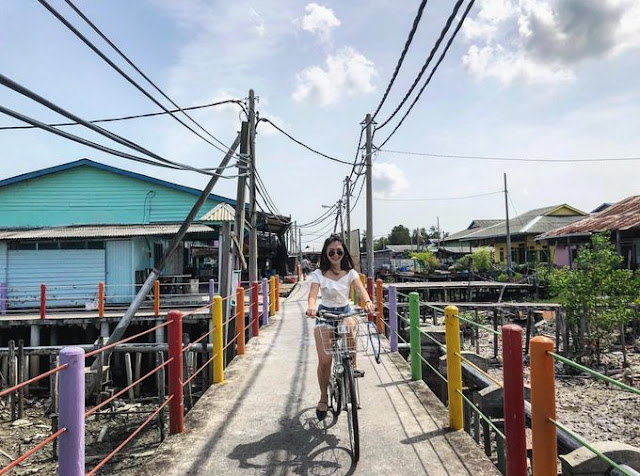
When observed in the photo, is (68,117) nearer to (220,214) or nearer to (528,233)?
(220,214)

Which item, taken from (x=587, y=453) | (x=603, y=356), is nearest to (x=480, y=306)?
(x=603, y=356)

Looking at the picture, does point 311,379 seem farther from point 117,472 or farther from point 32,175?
point 32,175

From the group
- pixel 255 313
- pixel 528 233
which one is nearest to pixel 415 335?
pixel 255 313

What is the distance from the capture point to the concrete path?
368 cm

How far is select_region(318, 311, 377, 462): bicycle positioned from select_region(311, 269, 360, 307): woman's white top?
303 mm

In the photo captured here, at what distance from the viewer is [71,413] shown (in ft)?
8.93

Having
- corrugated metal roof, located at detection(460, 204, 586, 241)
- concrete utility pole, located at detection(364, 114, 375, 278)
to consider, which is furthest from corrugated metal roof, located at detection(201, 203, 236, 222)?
corrugated metal roof, located at detection(460, 204, 586, 241)

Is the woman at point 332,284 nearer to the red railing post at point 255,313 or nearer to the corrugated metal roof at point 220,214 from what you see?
the red railing post at point 255,313

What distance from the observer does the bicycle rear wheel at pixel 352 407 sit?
3.74 m

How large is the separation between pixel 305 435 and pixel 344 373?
0.74 meters

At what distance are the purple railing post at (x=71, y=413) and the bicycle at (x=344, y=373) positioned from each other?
6.22 feet

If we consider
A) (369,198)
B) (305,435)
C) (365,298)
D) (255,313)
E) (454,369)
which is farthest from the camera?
(369,198)

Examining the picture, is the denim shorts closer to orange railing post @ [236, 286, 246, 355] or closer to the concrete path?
the concrete path

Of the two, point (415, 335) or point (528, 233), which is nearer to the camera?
point (415, 335)
